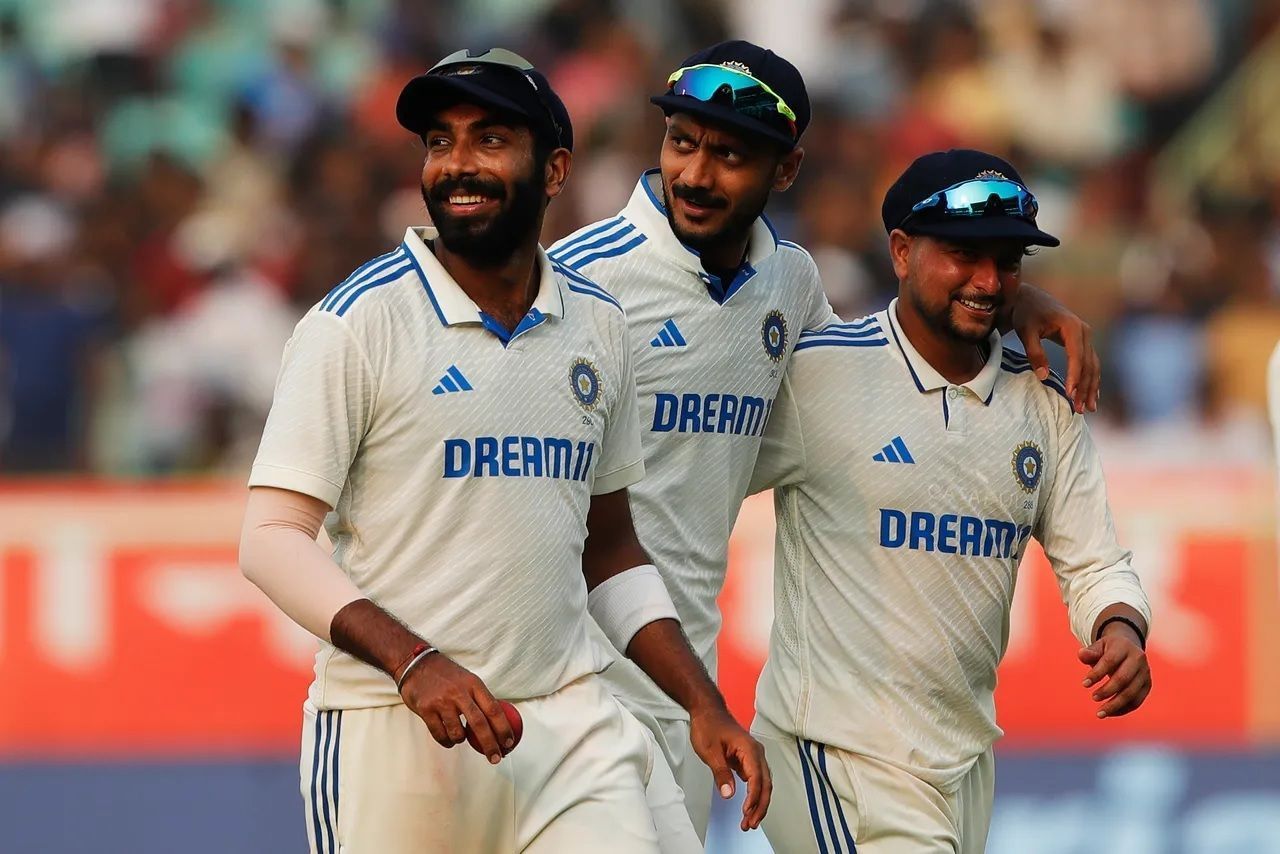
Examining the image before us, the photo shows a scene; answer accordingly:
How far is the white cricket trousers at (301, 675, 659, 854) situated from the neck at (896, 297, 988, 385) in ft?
4.77

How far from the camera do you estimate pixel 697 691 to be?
4395 millimetres

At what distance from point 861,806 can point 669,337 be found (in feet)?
3.95

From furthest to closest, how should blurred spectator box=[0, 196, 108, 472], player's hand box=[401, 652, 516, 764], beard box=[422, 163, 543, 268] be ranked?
blurred spectator box=[0, 196, 108, 472]
beard box=[422, 163, 543, 268]
player's hand box=[401, 652, 516, 764]

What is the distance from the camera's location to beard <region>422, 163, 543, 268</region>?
→ 4211mm

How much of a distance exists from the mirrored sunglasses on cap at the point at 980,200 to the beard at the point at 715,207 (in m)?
0.43

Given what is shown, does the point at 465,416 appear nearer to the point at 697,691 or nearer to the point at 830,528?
the point at 697,691

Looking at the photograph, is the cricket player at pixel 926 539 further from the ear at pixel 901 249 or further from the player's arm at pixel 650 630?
the player's arm at pixel 650 630

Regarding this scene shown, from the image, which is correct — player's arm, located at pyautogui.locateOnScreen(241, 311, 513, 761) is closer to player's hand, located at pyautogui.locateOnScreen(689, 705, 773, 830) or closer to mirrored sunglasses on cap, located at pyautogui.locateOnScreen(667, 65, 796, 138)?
player's hand, located at pyautogui.locateOnScreen(689, 705, 773, 830)

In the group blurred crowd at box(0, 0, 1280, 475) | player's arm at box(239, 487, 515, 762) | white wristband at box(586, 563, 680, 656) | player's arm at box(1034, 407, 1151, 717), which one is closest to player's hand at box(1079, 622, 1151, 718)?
player's arm at box(1034, 407, 1151, 717)

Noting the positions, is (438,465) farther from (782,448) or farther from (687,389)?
(782,448)

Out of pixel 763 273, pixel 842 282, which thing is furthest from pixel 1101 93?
pixel 763 273

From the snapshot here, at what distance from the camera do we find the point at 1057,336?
17.3 ft

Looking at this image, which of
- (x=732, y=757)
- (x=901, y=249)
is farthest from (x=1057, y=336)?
(x=732, y=757)

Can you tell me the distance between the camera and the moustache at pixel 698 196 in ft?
16.9
